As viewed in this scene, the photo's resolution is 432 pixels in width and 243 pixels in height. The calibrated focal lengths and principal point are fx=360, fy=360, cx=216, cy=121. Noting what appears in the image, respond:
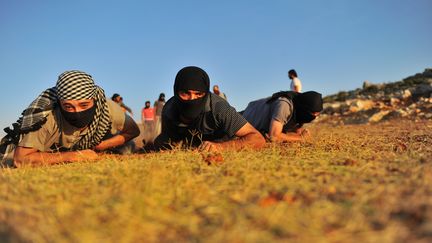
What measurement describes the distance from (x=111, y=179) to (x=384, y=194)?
1.47 m

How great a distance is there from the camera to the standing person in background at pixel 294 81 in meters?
9.99

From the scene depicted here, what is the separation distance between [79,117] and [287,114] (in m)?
2.84

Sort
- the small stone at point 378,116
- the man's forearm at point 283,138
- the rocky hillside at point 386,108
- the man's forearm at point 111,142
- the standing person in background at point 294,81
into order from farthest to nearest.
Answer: the small stone at point 378,116
the rocky hillside at point 386,108
the standing person in background at point 294,81
the man's forearm at point 283,138
the man's forearm at point 111,142

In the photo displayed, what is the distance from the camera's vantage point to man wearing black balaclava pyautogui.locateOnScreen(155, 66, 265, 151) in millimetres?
4082

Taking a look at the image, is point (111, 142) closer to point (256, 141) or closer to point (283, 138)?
point (256, 141)

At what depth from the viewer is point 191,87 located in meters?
4.04

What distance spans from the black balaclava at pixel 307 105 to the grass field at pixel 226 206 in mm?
3005

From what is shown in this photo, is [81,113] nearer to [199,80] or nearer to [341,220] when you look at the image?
[199,80]

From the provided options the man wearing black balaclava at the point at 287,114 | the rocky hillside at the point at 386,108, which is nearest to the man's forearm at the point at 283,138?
the man wearing black balaclava at the point at 287,114

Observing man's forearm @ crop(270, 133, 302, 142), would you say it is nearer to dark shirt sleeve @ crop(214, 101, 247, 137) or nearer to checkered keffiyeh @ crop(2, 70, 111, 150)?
dark shirt sleeve @ crop(214, 101, 247, 137)

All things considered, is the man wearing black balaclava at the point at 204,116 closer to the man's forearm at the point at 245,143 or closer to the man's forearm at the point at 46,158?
the man's forearm at the point at 245,143

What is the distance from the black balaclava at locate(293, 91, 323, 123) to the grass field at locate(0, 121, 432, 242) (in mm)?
3005

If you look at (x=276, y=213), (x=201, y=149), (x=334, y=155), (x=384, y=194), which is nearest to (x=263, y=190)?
(x=276, y=213)

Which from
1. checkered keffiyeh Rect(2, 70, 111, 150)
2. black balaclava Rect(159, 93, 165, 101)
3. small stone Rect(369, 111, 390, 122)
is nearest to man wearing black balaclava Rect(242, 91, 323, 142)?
checkered keffiyeh Rect(2, 70, 111, 150)
